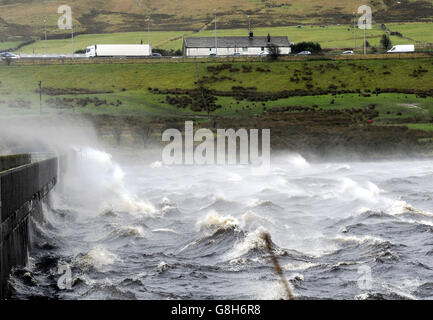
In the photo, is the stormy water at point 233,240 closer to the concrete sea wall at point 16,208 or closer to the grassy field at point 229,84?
the concrete sea wall at point 16,208

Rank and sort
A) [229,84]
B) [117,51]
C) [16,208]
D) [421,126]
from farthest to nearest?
[117,51] → [229,84] → [421,126] → [16,208]

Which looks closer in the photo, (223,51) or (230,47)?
(223,51)

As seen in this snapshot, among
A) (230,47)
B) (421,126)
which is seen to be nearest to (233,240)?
(421,126)

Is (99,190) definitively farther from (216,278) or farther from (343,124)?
(343,124)

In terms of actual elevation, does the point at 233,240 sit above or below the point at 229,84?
below

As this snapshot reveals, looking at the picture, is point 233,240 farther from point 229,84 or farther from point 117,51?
point 117,51

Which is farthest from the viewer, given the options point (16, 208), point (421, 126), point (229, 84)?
point (229, 84)

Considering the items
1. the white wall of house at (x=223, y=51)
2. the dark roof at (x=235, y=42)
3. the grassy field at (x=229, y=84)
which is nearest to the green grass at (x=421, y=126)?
the grassy field at (x=229, y=84)

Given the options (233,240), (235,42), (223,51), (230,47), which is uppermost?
(235,42)
